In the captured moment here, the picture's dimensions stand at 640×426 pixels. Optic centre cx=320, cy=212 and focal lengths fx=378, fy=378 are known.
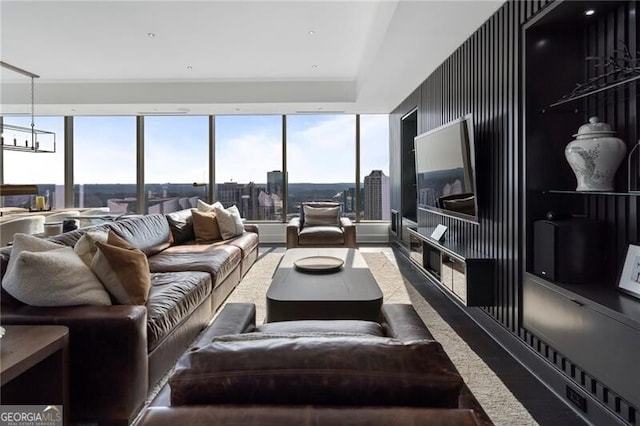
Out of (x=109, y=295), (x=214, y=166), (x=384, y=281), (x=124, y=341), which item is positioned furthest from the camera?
(x=214, y=166)

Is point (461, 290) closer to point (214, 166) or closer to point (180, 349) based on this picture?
point (180, 349)

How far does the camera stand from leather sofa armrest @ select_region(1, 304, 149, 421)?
5.70 ft

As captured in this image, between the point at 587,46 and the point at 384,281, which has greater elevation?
the point at 587,46

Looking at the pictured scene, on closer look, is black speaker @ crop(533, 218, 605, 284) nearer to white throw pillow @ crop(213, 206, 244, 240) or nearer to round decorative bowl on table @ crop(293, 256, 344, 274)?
round decorative bowl on table @ crop(293, 256, 344, 274)

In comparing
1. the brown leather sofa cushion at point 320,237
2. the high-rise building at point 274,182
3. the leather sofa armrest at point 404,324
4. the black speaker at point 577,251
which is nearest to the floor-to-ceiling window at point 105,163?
the high-rise building at point 274,182

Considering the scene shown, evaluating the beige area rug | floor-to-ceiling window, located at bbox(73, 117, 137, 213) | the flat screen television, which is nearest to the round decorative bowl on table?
the beige area rug

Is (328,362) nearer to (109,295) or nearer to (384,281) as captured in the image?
(109,295)

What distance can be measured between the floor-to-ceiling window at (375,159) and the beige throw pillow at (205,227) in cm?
376

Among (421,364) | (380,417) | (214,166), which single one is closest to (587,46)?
(421,364)

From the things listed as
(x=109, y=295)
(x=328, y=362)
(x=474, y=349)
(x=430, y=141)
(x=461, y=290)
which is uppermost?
(x=430, y=141)

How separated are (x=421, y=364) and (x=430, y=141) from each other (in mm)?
3579

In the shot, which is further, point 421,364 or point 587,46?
point 587,46

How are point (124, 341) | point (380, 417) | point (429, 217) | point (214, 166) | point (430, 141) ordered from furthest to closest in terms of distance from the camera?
point (214, 166), point (429, 217), point (430, 141), point (124, 341), point (380, 417)

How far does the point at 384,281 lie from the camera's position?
4.53m
